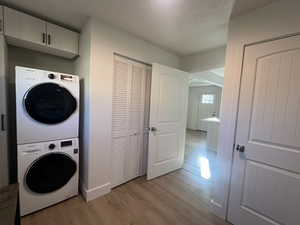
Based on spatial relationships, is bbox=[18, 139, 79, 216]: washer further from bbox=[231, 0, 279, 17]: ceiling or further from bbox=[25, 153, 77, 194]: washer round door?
bbox=[231, 0, 279, 17]: ceiling

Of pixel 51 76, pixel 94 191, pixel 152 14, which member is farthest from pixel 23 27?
pixel 94 191

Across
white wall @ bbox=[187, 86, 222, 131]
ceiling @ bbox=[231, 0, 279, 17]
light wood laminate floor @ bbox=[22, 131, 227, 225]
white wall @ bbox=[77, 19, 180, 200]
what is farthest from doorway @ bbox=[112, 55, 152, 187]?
white wall @ bbox=[187, 86, 222, 131]

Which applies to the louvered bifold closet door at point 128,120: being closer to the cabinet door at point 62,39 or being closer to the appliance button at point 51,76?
the cabinet door at point 62,39

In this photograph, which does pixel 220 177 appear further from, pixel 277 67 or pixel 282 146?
pixel 277 67

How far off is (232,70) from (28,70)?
2207 millimetres

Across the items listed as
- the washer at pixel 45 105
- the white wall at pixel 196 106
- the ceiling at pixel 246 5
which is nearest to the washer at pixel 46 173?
the washer at pixel 45 105

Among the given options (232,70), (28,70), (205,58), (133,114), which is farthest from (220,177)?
(28,70)

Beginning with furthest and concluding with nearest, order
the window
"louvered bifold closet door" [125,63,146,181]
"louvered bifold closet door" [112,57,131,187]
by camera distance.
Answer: the window < "louvered bifold closet door" [125,63,146,181] < "louvered bifold closet door" [112,57,131,187]

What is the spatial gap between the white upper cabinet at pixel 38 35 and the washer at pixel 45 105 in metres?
0.50

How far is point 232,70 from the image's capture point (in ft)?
5.39

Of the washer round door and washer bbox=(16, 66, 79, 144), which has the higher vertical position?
washer bbox=(16, 66, 79, 144)

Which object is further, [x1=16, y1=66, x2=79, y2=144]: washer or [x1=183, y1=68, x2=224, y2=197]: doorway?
[x1=183, y1=68, x2=224, y2=197]: doorway

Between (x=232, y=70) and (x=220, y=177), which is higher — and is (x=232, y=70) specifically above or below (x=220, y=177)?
above

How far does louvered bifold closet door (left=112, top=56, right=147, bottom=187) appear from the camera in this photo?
216 cm
